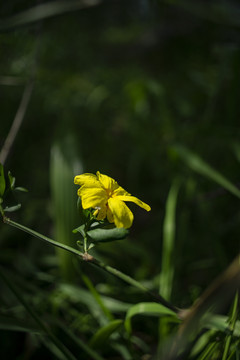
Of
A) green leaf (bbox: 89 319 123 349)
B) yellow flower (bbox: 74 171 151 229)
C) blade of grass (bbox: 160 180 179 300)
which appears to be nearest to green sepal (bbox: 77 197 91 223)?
yellow flower (bbox: 74 171 151 229)

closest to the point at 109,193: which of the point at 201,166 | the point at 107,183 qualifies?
the point at 107,183

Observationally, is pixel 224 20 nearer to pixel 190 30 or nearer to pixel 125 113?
pixel 125 113

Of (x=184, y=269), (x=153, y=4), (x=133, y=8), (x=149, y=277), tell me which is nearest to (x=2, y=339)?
(x=149, y=277)

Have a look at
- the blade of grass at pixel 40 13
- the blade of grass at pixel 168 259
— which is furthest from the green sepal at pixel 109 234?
the blade of grass at pixel 40 13

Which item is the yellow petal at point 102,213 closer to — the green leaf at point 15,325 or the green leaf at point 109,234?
the green leaf at point 109,234

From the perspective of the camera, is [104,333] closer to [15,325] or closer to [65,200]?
[15,325]
